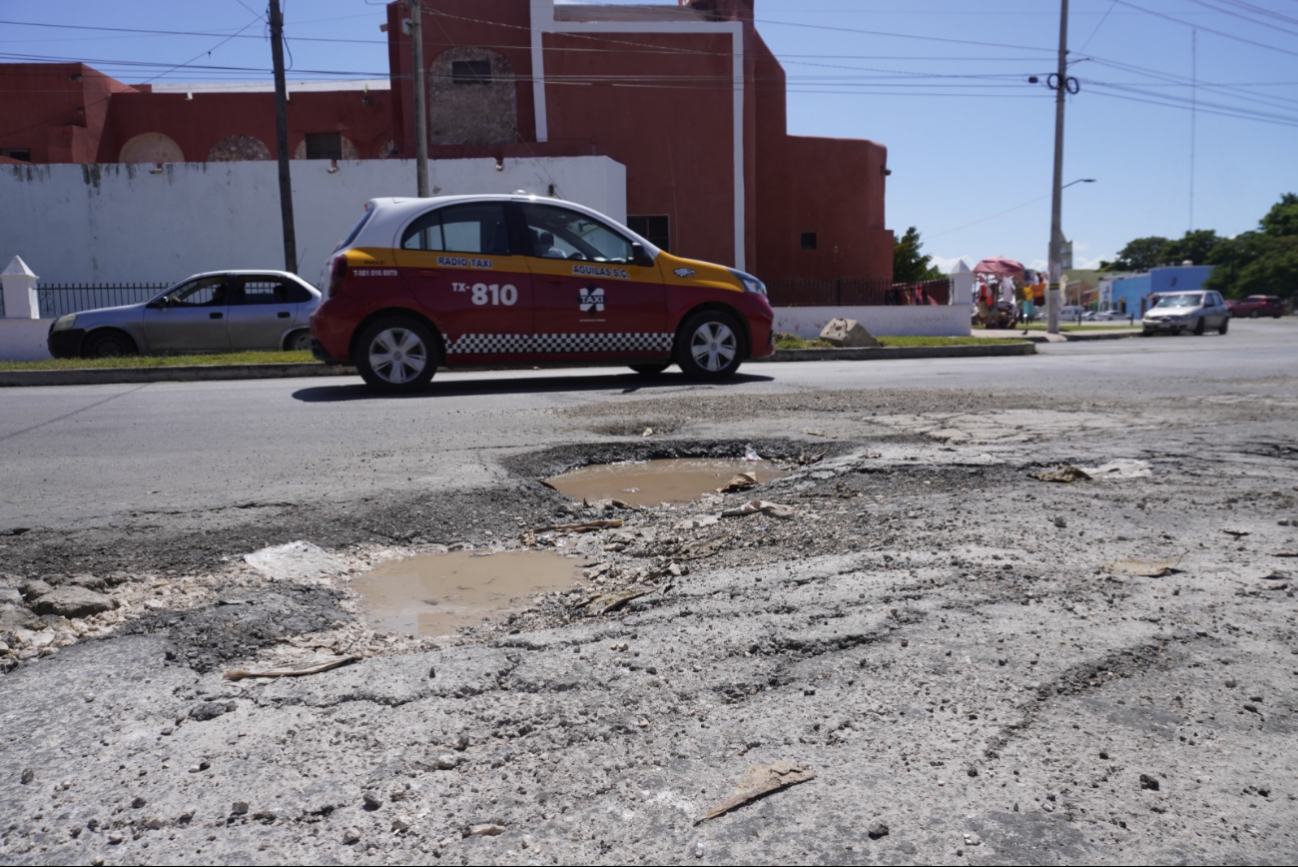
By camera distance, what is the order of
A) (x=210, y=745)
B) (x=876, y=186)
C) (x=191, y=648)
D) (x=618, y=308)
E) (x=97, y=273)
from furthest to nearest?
(x=876, y=186), (x=97, y=273), (x=618, y=308), (x=191, y=648), (x=210, y=745)

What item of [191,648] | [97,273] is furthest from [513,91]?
[191,648]

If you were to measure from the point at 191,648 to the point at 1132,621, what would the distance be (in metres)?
2.66

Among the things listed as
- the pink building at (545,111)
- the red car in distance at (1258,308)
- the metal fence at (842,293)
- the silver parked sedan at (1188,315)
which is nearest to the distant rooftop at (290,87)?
the pink building at (545,111)

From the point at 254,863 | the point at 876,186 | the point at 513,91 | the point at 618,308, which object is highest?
the point at 513,91

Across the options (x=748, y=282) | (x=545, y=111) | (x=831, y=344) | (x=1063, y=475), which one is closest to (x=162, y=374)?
(x=748, y=282)

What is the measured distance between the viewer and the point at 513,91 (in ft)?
79.1

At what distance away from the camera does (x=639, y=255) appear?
9.74 m

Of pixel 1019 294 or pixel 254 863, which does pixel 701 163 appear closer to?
pixel 1019 294

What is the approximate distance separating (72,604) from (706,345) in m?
7.24

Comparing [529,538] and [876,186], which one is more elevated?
[876,186]

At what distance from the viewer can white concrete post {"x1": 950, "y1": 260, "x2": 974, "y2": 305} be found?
23.5 meters

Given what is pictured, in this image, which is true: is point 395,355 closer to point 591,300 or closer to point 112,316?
point 591,300

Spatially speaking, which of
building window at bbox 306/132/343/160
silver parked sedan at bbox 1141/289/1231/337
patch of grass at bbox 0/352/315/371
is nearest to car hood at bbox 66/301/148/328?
patch of grass at bbox 0/352/315/371

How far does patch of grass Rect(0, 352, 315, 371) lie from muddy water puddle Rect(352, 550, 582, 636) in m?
9.01
